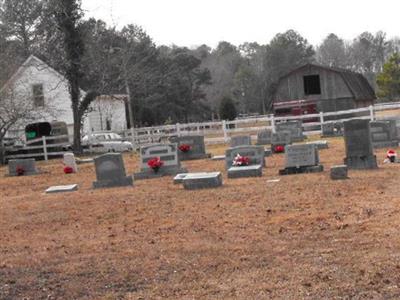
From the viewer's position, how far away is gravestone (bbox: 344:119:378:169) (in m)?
17.2

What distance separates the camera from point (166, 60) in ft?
Answer: 252

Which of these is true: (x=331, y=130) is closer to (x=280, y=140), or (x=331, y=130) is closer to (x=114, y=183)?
(x=280, y=140)

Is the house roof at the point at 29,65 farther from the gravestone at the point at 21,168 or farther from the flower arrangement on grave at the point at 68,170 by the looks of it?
the flower arrangement on grave at the point at 68,170

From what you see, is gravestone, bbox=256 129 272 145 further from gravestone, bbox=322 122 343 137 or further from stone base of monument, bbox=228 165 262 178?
stone base of monument, bbox=228 165 262 178

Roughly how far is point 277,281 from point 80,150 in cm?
3284

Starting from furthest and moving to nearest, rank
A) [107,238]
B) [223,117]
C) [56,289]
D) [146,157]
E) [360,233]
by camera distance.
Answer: [223,117] < [146,157] < [107,238] < [360,233] < [56,289]

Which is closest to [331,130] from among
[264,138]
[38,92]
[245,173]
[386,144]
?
[264,138]

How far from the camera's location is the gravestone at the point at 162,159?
1988 cm

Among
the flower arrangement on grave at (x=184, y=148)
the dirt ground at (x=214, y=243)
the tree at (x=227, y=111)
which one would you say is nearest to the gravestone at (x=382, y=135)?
the flower arrangement on grave at (x=184, y=148)

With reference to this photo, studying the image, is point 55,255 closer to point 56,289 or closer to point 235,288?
point 56,289

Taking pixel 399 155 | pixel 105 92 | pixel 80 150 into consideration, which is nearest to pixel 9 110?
pixel 80 150

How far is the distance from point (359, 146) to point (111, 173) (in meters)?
6.26

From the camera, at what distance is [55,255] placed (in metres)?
8.83

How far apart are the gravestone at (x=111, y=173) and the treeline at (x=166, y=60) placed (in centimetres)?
2067
